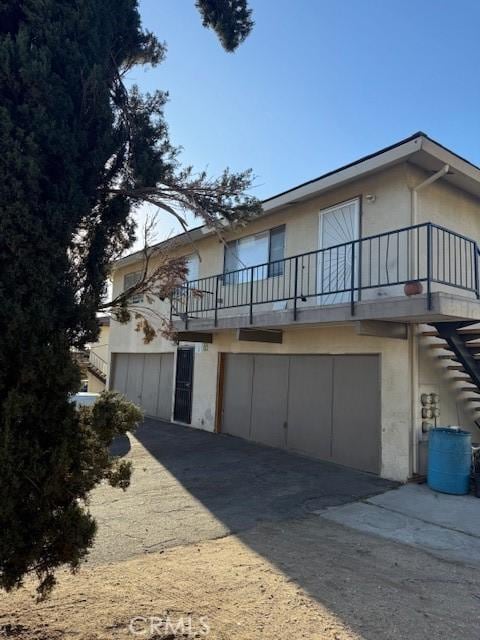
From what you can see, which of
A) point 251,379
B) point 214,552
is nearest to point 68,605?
point 214,552

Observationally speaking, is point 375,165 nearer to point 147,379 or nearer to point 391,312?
point 391,312

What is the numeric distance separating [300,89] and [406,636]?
342 inches

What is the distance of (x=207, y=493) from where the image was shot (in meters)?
7.08

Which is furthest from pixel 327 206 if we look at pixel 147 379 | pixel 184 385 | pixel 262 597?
pixel 147 379

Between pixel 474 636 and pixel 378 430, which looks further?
pixel 378 430

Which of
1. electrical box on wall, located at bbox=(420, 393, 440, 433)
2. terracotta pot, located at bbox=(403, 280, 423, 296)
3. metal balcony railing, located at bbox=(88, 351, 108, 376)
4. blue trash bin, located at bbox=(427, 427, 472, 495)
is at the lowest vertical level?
blue trash bin, located at bbox=(427, 427, 472, 495)

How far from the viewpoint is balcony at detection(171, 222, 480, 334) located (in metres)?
6.47

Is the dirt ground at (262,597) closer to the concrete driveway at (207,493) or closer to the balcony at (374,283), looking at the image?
the concrete driveway at (207,493)

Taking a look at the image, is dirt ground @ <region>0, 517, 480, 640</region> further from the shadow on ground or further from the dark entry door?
the dark entry door

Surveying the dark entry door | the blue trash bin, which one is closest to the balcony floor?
the blue trash bin

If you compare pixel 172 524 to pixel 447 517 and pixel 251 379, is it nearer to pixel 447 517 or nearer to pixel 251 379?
pixel 447 517

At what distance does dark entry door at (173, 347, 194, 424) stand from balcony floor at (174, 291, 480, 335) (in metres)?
4.91

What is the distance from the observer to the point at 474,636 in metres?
3.26

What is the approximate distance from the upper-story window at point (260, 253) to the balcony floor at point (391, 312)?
7.10 feet
